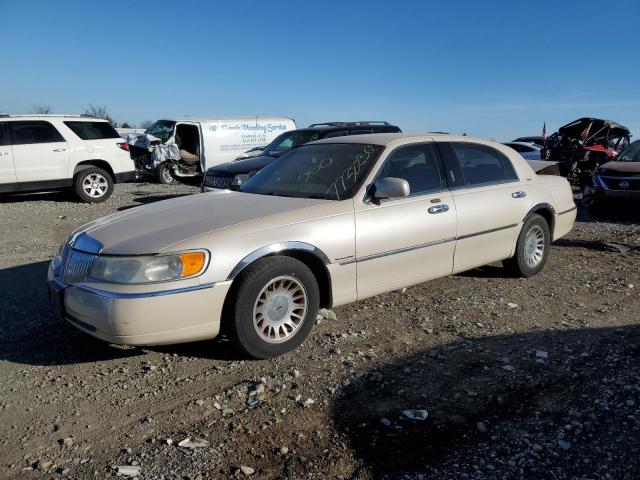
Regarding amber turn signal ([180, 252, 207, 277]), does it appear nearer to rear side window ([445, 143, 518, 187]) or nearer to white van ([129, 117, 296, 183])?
rear side window ([445, 143, 518, 187])

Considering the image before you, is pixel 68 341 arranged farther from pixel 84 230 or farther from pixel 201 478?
pixel 201 478

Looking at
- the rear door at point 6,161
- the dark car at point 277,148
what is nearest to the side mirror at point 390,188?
the dark car at point 277,148

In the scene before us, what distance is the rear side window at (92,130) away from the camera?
11930mm

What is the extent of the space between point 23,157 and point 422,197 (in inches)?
367

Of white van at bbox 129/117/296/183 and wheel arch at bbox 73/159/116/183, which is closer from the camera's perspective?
wheel arch at bbox 73/159/116/183

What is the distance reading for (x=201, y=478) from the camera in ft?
8.83

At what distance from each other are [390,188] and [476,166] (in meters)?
1.50

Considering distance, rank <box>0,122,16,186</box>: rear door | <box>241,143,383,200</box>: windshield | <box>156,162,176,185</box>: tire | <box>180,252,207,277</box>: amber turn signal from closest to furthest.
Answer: <box>180,252,207,277</box>: amber turn signal
<box>241,143,383,200</box>: windshield
<box>0,122,16,186</box>: rear door
<box>156,162,176,185</box>: tire

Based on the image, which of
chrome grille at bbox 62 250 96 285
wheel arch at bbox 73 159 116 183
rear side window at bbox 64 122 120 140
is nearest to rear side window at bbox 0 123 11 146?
rear side window at bbox 64 122 120 140

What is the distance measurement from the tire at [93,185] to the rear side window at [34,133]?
2.73 feet

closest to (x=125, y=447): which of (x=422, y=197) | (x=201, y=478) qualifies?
(x=201, y=478)

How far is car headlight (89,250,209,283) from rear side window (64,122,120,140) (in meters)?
9.40

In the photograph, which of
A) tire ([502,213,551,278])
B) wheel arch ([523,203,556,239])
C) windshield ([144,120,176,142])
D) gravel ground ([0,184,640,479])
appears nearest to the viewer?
gravel ground ([0,184,640,479])

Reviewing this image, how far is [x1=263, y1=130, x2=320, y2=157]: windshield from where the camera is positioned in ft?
37.7
